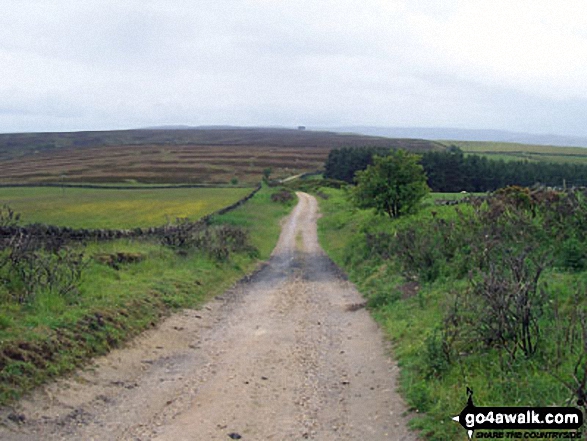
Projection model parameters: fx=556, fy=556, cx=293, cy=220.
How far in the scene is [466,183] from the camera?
8131 cm

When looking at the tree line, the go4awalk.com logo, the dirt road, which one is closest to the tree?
the dirt road

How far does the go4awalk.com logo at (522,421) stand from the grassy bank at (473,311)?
7.8 inches

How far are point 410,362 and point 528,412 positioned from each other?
3325 millimetres

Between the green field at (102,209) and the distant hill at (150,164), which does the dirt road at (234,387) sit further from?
the distant hill at (150,164)

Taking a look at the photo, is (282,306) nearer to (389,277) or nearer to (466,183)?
(389,277)

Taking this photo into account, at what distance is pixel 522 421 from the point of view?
6727 millimetres

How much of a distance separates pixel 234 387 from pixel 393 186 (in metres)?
24.0

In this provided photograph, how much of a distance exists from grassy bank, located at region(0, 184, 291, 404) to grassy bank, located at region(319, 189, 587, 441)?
5400 mm

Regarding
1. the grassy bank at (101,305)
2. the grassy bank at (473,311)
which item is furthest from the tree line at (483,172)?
the grassy bank at (101,305)

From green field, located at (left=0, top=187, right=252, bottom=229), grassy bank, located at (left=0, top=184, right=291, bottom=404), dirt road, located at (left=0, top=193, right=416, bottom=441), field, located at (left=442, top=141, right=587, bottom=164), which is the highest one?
field, located at (left=442, top=141, right=587, bottom=164)

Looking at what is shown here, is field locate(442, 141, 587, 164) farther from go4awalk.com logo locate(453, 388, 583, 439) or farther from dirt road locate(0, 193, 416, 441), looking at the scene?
go4awalk.com logo locate(453, 388, 583, 439)

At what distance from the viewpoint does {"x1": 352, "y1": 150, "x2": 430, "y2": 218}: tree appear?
31.9 meters

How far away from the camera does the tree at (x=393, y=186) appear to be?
3186 centimetres

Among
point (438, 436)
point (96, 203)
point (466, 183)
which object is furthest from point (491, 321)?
point (466, 183)
